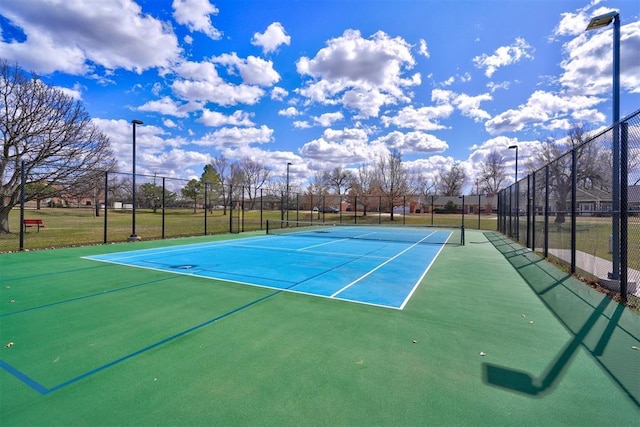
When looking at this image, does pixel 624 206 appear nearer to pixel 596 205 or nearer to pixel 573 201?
pixel 573 201

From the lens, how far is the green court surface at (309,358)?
2.36 m

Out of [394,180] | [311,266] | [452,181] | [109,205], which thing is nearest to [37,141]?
[109,205]

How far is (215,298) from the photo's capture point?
5238mm

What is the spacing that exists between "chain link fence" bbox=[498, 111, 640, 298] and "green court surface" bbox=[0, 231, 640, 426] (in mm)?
1437

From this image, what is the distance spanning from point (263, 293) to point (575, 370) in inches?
169

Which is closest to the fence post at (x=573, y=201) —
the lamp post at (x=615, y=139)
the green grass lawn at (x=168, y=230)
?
the green grass lawn at (x=168, y=230)

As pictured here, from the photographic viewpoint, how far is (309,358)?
10.5 feet

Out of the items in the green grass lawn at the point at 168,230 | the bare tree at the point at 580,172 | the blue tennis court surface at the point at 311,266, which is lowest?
the blue tennis court surface at the point at 311,266

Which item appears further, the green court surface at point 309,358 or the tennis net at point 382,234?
the tennis net at point 382,234

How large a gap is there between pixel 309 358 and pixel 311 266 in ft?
16.4

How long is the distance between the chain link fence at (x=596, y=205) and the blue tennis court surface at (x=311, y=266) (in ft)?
11.3

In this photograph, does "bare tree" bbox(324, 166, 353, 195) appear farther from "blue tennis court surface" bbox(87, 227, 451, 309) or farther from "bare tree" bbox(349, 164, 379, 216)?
"blue tennis court surface" bbox(87, 227, 451, 309)

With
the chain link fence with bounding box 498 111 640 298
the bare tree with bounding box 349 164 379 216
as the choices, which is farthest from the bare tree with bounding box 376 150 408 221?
the chain link fence with bounding box 498 111 640 298

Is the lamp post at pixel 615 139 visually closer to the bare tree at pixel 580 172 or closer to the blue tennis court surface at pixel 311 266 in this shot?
the bare tree at pixel 580 172
